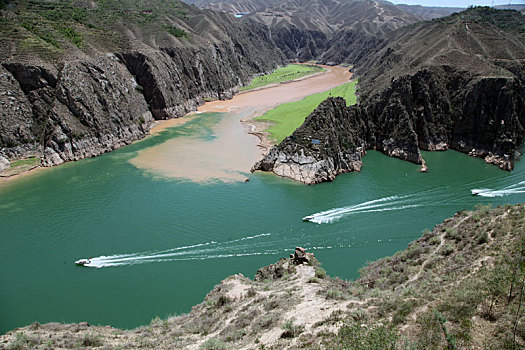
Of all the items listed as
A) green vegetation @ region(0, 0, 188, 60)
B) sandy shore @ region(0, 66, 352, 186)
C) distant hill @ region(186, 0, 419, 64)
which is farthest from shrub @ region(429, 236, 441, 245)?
distant hill @ region(186, 0, 419, 64)

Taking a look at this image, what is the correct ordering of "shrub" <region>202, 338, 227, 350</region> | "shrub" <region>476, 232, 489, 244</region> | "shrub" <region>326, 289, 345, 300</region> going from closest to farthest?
1. "shrub" <region>202, 338, 227, 350</region>
2. "shrub" <region>326, 289, 345, 300</region>
3. "shrub" <region>476, 232, 489, 244</region>

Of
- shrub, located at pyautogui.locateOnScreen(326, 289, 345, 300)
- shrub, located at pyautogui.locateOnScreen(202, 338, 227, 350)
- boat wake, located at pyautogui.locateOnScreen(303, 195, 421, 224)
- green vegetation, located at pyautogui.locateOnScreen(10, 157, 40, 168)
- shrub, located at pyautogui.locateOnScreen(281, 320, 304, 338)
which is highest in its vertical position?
green vegetation, located at pyautogui.locateOnScreen(10, 157, 40, 168)

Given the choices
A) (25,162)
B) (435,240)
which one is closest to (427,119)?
(435,240)

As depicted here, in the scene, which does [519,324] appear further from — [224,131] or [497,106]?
[224,131]

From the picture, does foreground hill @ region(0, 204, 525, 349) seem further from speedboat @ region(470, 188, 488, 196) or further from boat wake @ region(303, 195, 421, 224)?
speedboat @ region(470, 188, 488, 196)

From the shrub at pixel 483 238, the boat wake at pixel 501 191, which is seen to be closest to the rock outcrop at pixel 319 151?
the boat wake at pixel 501 191

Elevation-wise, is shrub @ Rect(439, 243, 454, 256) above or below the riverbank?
below

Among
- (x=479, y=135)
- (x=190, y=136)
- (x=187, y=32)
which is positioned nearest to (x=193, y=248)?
(x=190, y=136)

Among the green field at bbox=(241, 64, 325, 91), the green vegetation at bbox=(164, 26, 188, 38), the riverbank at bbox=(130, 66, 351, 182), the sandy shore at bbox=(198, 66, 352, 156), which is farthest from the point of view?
the green field at bbox=(241, 64, 325, 91)
